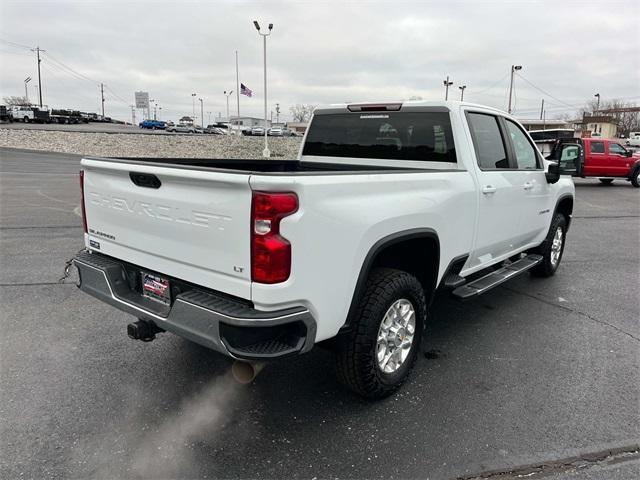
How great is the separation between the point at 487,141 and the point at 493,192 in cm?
55

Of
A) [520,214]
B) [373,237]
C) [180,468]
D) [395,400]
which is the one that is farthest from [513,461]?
[520,214]

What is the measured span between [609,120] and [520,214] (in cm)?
9035

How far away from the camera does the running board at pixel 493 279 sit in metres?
4.02

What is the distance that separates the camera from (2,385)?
3.36 m

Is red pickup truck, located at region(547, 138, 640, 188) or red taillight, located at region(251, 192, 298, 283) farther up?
red pickup truck, located at region(547, 138, 640, 188)

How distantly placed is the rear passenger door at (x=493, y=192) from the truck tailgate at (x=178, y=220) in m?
2.31

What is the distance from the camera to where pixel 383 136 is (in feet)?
14.4

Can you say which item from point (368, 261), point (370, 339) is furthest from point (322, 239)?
point (370, 339)

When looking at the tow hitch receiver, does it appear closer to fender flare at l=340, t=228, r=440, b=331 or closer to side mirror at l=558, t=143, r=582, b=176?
fender flare at l=340, t=228, r=440, b=331

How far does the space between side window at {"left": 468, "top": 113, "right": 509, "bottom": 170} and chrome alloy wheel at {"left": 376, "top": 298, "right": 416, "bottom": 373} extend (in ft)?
5.02

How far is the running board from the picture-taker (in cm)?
402

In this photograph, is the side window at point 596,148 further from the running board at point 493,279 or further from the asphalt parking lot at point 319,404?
the asphalt parking lot at point 319,404

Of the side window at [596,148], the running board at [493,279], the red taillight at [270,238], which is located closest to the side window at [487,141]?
the running board at [493,279]

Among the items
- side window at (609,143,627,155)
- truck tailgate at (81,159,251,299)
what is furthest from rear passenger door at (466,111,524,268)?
side window at (609,143,627,155)
